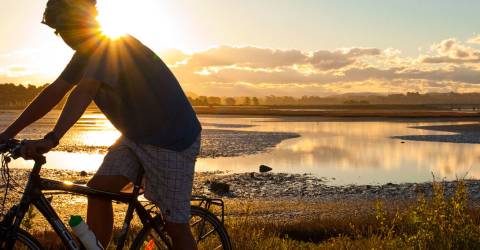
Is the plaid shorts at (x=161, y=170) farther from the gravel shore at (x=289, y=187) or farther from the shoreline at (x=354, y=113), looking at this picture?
the shoreline at (x=354, y=113)

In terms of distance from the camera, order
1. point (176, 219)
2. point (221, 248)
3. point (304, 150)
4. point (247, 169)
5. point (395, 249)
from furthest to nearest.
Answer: point (304, 150) → point (247, 169) → point (395, 249) → point (221, 248) → point (176, 219)

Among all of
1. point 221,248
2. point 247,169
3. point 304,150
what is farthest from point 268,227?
point 304,150

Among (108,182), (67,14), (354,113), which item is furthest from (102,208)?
(354,113)

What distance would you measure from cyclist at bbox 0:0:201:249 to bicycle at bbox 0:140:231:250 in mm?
89

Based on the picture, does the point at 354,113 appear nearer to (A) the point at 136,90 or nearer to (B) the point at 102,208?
(B) the point at 102,208

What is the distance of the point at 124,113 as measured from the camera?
3.66m

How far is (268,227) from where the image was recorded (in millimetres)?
11266

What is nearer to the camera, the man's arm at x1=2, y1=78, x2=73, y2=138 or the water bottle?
the man's arm at x1=2, y1=78, x2=73, y2=138

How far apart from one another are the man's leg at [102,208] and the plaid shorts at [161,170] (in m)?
0.05

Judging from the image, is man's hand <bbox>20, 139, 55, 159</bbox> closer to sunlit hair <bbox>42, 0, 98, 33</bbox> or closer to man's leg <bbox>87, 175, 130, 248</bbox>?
man's leg <bbox>87, 175, 130, 248</bbox>

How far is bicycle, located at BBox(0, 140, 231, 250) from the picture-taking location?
3.45 metres

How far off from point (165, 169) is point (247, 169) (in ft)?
66.8

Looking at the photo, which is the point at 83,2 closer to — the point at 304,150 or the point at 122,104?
the point at 122,104

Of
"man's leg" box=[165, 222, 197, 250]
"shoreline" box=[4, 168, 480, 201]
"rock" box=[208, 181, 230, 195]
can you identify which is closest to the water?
"shoreline" box=[4, 168, 480, 201]
